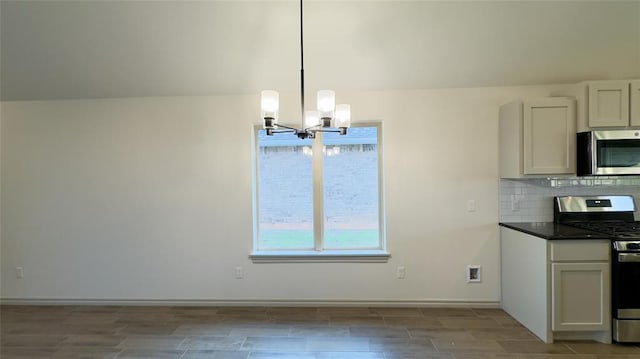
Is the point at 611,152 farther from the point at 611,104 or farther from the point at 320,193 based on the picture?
the point at 320,193

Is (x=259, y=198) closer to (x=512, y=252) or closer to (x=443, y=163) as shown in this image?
(x=443, y=163)

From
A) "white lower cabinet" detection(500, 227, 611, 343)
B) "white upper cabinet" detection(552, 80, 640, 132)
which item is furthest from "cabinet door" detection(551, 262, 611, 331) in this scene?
"white upper cabinet" detection(552, 80, 640, 132)

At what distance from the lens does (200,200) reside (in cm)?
351

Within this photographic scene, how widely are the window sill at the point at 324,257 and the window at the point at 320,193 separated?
77mm

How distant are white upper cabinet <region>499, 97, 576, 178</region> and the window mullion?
6.32 ft

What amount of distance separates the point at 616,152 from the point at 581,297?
1310mm

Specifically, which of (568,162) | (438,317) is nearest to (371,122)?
(568,162)

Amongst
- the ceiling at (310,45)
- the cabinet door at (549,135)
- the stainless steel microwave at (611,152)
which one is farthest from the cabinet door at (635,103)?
the cabinet door at (549,135)

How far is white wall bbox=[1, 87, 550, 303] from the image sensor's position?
338 centimetres

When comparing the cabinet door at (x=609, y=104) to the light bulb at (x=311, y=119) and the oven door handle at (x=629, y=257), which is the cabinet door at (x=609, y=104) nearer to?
the oven door handle at (x=629, y=257)

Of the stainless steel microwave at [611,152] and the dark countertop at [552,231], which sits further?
the stainless steel microwave at [611,152]

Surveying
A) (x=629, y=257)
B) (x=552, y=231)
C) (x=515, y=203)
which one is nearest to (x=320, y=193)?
(x=515, y=203)

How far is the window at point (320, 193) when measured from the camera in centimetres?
358

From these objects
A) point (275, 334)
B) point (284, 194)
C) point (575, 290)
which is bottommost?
point (275, 334)
